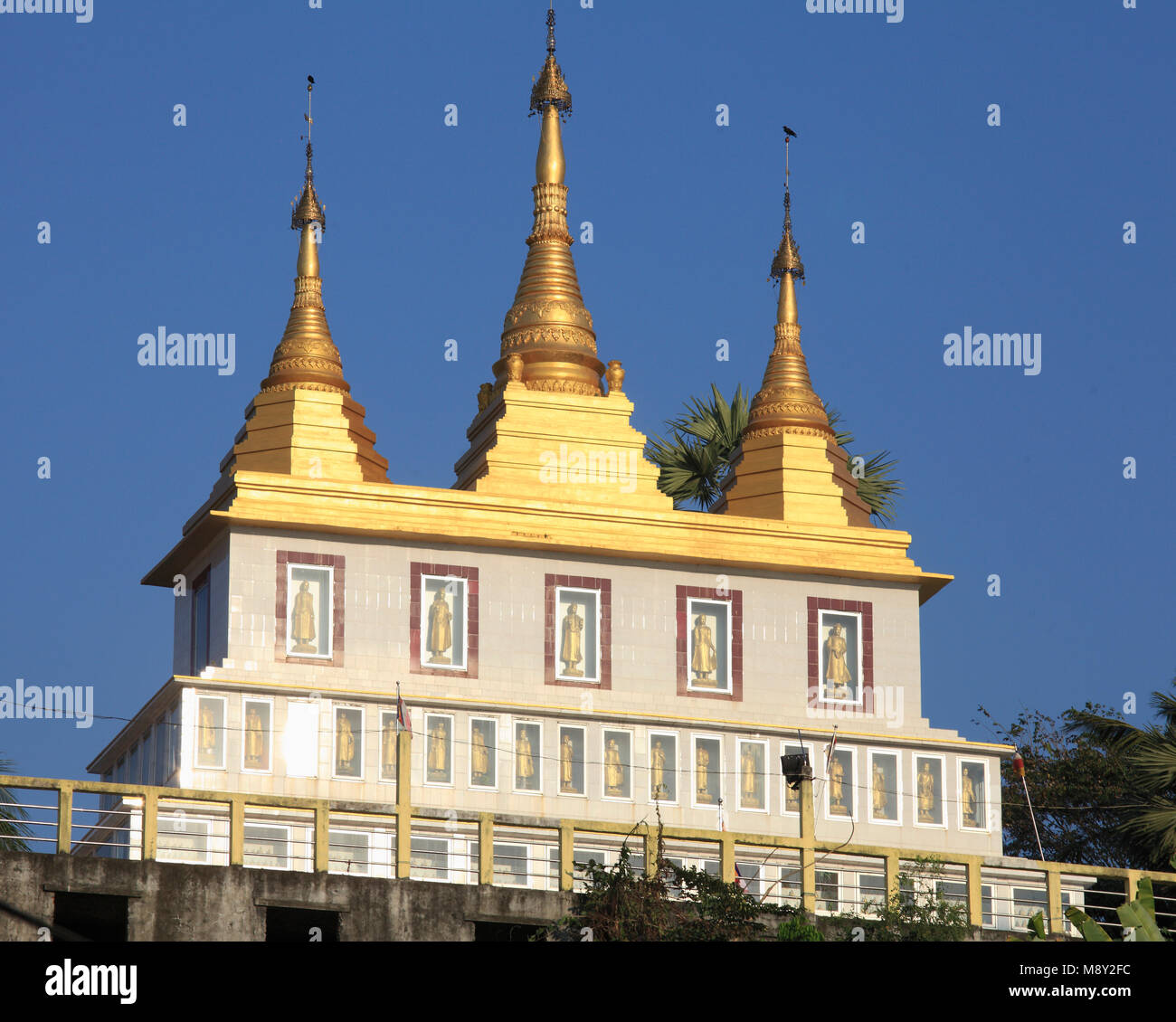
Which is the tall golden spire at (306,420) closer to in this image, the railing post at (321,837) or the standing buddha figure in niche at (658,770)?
the standing buddha figure in niche at (658,770)

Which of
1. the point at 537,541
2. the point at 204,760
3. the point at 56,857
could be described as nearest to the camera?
the point at 56,857

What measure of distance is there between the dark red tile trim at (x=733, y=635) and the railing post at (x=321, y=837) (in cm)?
1217

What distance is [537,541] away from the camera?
50000 mm

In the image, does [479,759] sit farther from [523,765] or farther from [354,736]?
[354,736]

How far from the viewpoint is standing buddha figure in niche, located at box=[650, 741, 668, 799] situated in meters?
48.8

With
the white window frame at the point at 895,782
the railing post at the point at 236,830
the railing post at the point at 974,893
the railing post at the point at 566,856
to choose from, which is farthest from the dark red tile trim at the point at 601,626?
the railing post at the point at 236,830

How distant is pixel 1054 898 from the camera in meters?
42.1

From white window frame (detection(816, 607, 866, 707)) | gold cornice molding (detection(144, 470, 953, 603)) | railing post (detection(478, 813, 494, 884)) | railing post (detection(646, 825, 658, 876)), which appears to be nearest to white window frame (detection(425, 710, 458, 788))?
gold cornice molding (detection(144, 470, 953, 603))

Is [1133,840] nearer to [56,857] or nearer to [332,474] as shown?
[332,474]

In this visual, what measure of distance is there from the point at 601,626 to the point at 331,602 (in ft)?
15.7

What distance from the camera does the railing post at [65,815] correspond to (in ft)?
124
